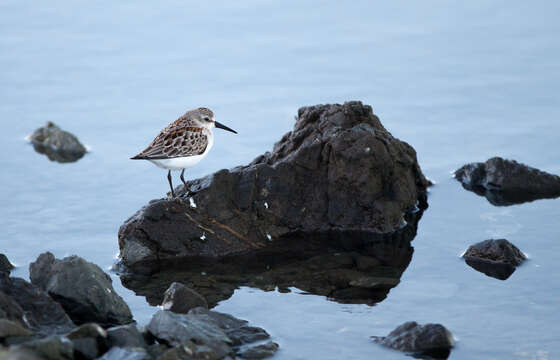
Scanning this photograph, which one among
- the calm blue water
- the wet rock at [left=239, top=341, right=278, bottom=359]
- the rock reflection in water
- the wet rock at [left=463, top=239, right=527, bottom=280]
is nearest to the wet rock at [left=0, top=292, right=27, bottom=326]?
the calm blue water

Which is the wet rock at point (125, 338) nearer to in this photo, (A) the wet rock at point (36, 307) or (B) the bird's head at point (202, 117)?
(A) the wet rock at point (36, 307)

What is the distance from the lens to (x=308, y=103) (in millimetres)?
19422

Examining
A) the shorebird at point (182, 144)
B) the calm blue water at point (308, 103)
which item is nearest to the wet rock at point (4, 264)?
the calm blue water at point (308, 103)

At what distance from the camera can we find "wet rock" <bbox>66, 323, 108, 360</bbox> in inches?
405

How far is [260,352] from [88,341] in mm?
2140

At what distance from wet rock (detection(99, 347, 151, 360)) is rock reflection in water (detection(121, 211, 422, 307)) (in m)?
2.50

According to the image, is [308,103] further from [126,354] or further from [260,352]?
[126,354]

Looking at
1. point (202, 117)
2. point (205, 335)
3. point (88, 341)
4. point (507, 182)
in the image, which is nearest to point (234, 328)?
point (205, 335)

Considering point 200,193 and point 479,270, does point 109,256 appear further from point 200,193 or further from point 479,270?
point 479,270

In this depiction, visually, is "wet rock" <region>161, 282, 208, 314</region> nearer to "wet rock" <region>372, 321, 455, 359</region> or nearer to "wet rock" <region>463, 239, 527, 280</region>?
"wet rock" <region>372, 321, 455, 359</region>

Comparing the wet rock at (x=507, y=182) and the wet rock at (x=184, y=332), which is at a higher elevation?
the wet rock at (x=507, y=182)

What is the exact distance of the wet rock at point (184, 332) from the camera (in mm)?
10609

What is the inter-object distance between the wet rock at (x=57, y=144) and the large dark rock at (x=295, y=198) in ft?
15.1

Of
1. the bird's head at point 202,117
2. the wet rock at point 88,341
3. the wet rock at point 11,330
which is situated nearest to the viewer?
the wet rock at point 11,330
